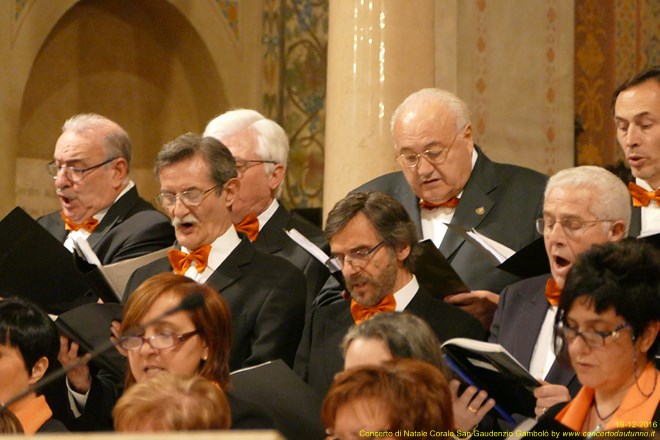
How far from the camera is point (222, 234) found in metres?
4.25

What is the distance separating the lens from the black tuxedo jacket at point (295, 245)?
4.71 m

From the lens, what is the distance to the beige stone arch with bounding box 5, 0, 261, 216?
278 inches

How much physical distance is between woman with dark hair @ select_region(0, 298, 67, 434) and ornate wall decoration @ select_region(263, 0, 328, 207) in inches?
145

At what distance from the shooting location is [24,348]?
381cm

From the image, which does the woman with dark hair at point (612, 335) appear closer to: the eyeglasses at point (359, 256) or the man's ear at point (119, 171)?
the eyeglasses at point (359, 256)

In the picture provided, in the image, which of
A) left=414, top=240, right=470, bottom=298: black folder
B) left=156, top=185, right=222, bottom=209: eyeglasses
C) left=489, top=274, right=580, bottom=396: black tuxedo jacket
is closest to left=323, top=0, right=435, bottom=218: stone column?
Answer: left=156, top=185, right=222, bottom=209: eyeglasses

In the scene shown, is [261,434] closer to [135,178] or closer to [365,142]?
[365,142]

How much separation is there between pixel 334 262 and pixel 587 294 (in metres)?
1.14

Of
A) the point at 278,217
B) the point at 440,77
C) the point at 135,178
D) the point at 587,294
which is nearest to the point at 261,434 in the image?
the point at 587,294

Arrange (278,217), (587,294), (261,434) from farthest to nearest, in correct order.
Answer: (278,217)
(587,294)
(261,434)

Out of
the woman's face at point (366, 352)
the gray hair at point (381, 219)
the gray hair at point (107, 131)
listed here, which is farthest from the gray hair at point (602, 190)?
the gray hair at point (107, 131)

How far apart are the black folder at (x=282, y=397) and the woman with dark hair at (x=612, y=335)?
0.69 meters

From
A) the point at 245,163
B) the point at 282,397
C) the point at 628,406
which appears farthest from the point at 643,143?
the point at 245,163

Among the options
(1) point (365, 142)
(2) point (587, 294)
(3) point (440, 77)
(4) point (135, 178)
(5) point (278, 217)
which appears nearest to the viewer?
(2) point (587, 294)
